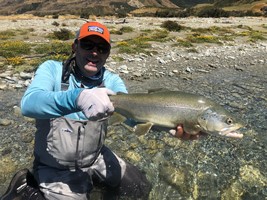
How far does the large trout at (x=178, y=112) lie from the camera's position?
14.1 ft

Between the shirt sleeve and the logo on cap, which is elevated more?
the logo on cap

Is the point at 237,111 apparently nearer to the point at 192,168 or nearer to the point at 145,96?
the point at 192,168

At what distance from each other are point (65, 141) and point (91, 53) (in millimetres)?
1449

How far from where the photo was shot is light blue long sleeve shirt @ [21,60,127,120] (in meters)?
3.81

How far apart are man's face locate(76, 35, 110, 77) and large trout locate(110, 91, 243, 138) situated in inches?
29.4

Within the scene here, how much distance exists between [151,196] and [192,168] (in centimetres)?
139

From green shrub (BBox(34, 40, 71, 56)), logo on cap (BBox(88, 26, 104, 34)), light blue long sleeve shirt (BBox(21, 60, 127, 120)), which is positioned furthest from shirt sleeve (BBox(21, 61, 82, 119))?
green shrub (BBox(34, 40, 71, 56))

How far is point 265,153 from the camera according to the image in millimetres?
7691

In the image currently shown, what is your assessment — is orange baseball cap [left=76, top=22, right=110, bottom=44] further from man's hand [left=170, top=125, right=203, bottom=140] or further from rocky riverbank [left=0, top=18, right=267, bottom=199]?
rocky riverbank [left=0, top=18, right=267, bottom=199]

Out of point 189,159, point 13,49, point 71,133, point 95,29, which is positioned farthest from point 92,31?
point 13,49

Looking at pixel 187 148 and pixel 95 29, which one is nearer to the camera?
pixel 95 29

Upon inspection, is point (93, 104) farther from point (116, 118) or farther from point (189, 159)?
point (189, 159)

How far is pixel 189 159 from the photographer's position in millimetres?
7348

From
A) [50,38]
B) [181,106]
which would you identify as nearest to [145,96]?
[181,106]
